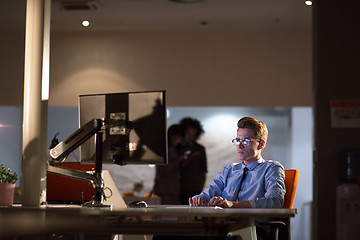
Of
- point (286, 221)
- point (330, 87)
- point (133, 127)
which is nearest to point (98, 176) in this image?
point (133, 127)

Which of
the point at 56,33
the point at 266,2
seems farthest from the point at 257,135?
the point at 56,33

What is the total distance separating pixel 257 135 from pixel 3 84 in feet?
15.6

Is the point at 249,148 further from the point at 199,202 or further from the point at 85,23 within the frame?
the point at 85,23

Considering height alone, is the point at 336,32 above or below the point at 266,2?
below

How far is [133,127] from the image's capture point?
2891 millimetres

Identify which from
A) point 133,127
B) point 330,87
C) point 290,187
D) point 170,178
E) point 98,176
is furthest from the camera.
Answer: point 170,178

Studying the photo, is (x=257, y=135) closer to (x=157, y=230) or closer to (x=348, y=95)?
(x=348, y=95)

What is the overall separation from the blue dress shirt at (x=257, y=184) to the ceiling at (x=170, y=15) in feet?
9.66

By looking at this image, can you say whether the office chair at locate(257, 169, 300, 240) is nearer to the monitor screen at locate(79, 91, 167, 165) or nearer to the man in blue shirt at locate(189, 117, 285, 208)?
the man in blue shirt at locate(189, 117, 285, 208)

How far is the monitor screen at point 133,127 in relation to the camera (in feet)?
9.29

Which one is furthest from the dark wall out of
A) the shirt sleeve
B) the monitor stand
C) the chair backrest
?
the monitor stand

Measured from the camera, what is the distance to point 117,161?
2.91 m

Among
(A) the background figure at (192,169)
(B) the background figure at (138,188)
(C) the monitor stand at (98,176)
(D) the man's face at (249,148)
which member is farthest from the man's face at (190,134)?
(C) the monitor stand at (98,176)

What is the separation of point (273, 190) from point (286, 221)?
0.70 ft
